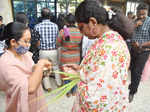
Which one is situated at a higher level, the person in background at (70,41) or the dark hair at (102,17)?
the dark hair at (102,17)

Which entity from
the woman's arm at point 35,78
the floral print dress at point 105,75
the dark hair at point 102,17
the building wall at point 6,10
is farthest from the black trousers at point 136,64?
the building wall at point 6,10

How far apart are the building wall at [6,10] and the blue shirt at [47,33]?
183cm

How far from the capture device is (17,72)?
112 cm

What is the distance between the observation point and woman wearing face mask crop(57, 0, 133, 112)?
0.90 meters

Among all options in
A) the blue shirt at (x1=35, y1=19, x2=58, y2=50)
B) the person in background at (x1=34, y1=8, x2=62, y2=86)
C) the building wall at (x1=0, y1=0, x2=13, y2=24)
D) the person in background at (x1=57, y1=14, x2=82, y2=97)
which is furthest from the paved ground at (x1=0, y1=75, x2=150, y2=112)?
the building wall at (x1=0, y1=0, x2=13, y2=24)

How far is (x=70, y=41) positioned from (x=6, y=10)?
8.42 ft

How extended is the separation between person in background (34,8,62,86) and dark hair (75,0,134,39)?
1.88 meters

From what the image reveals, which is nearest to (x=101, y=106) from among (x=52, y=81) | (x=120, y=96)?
(x=120, y=96)

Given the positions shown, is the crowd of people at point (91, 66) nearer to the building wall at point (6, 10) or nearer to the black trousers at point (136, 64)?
the black trousers at point (136, 64)

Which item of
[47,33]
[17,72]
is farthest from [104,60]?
[47,33]

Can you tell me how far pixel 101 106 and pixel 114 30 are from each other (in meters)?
0.55

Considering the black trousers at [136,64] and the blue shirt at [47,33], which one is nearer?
the black trousers at [136,64]

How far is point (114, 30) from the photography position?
1.07m

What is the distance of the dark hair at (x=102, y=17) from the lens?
98 cm
